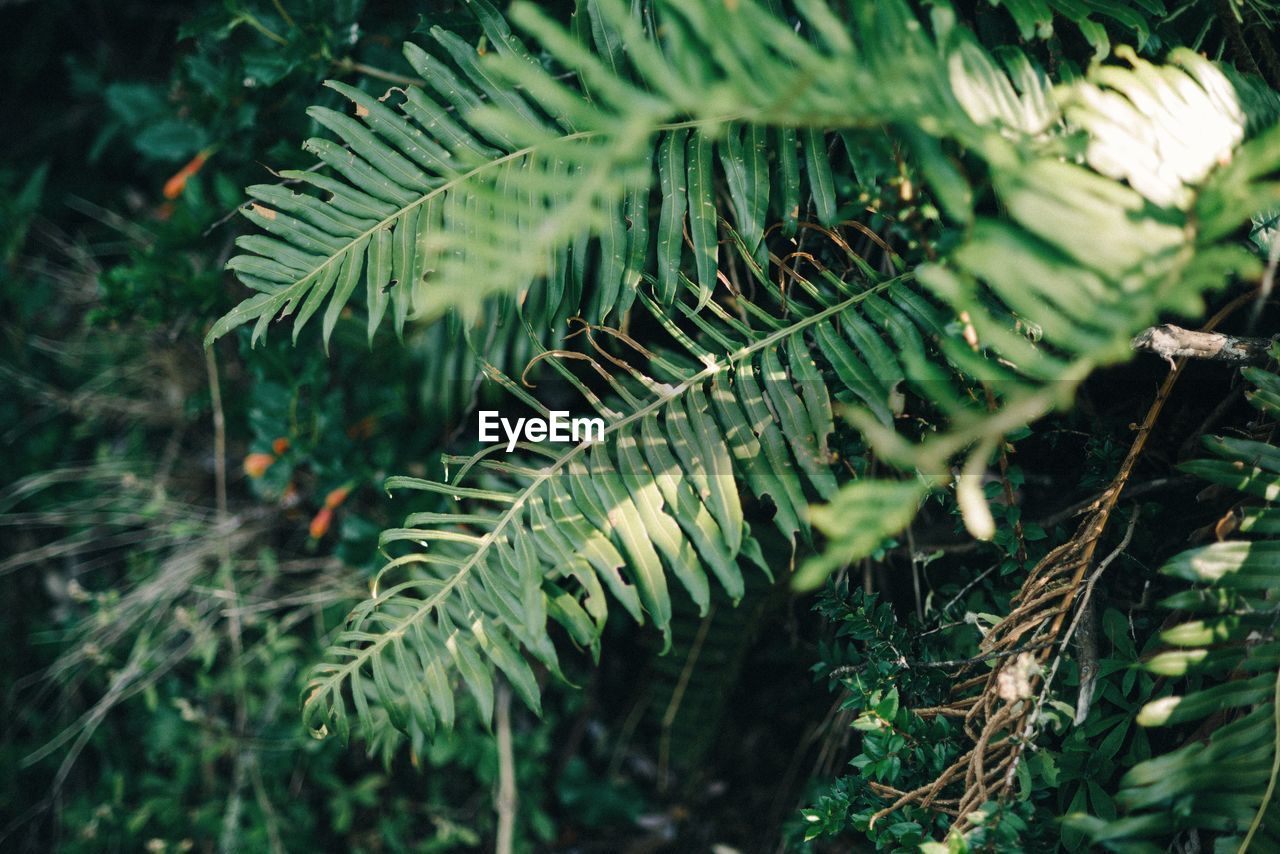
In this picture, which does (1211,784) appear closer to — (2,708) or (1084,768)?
(1084,768)

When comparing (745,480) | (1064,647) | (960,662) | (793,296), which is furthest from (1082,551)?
(793,296)

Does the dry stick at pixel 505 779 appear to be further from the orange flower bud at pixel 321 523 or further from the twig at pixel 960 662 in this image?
the twig at pixel 960 662

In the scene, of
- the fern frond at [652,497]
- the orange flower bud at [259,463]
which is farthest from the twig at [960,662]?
the orange flower bud at [259,463]

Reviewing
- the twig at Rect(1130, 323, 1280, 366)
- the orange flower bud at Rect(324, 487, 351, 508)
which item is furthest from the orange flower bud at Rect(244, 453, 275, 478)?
the twig at Rect(1130, 323, 1280, 366)

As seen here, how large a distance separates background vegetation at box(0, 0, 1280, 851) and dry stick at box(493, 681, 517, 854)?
0.7 inches

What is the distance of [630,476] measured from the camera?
1166mm

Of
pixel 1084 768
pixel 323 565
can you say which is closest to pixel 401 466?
pixel 323 565

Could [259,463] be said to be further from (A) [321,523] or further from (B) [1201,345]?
(B) [1201,345]

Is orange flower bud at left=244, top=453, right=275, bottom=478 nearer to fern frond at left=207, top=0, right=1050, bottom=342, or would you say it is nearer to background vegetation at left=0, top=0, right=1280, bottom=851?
background vegetation at left=0, top=0, right=1280, bottom=851

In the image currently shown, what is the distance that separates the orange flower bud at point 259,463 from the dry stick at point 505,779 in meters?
0.73

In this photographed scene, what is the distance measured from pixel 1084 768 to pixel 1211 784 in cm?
20

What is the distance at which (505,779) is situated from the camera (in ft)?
6.10

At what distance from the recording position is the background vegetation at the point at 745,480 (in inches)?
35.6

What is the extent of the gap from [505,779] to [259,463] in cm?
90
